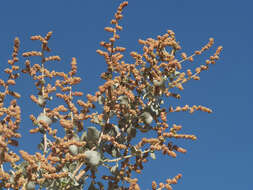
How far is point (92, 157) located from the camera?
4.04 metres

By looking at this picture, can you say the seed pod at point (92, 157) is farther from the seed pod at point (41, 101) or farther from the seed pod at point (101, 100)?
the seed pod at point (41, 101)

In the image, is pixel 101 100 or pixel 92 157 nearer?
pixel 92 157

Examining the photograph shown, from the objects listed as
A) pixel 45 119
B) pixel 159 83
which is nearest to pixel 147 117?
pixel 159 83

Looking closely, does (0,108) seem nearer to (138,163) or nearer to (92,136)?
(92,136)

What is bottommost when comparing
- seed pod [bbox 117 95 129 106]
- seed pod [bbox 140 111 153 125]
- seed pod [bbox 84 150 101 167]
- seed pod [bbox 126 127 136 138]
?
seed pod [bbox 84 150 101 167]

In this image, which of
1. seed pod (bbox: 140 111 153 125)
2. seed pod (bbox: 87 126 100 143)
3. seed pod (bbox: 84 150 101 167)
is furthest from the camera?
seed pod (bbox: 140 111 153 125)

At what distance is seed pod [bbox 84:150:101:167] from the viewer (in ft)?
13.2

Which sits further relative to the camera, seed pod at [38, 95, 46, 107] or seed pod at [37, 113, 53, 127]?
seed pod at [38, 95, 46, 107]

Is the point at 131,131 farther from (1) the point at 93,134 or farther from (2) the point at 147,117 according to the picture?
(1) the point at 93,134

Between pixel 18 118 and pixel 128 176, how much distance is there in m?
1.27

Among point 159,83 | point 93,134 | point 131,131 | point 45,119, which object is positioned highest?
point 159,83

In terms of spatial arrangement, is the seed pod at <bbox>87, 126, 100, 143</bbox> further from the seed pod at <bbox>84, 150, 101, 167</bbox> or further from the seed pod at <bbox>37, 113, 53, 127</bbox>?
the seed pod at <bbox>37, 113, 53, 127</bbox>

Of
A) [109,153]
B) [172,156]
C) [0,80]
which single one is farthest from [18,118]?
[172,156]

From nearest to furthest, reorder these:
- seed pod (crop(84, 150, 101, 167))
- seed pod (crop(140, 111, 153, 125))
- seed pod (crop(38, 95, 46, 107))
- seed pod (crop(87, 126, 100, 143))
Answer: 1. seed pod (crop(84, 150, 101, 167))
2. seed pod (crop(87, 126, 100, 143))
3. seed pod (crop(140, 111, 153, 125))
4. seed pod (crop(38, 95, 46, 107))
